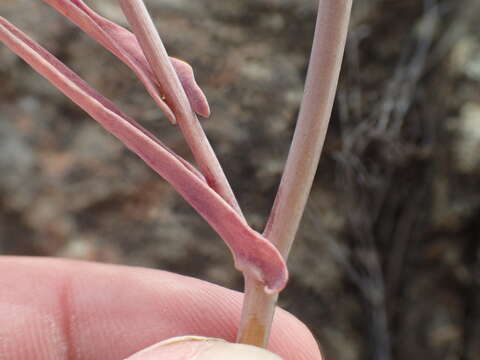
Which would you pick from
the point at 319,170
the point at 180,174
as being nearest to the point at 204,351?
the point at 180,174

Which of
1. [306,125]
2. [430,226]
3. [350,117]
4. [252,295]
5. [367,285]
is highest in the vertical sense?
[306,125]

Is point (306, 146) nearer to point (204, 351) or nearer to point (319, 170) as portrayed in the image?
point (204, 351)

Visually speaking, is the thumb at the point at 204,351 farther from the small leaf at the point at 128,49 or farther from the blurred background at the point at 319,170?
the blurred background at the point at 319,170

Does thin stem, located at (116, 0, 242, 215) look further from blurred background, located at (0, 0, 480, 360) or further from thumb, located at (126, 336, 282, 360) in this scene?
blurred background, located at (0, 0, 480, 360)

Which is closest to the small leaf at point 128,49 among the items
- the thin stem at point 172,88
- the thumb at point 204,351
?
the thin stem at point 172,88

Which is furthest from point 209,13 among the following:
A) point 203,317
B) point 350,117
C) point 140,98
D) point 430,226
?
point 203,317

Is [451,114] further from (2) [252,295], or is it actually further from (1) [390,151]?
(2) [252,295]

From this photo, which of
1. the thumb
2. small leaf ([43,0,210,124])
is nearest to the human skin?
the thumb
